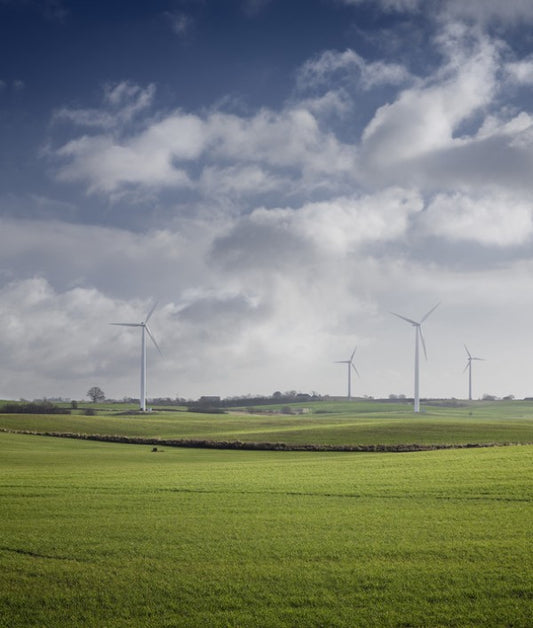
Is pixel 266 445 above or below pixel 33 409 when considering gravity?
above

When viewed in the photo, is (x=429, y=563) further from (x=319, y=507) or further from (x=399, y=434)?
(x=399, y=434)

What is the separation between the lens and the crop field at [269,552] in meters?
Result: 9.99

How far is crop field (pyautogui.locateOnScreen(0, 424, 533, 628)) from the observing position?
393 inches

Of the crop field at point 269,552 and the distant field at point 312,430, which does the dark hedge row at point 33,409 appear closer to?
the distant field at point 312,430

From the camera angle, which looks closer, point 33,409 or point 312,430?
point 312,430

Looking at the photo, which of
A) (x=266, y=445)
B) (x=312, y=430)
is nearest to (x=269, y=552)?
(x=266, y=445)

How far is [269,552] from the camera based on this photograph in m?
12.5

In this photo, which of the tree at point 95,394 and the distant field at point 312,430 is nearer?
the distant field at point 312,430

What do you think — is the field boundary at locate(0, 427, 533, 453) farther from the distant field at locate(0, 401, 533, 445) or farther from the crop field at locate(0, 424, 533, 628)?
the crop field at locate(0, 424, 533, 628)

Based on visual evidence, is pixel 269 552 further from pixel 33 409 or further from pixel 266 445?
pixel 33 409

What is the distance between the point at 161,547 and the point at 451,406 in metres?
154

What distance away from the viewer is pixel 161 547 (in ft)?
42.4

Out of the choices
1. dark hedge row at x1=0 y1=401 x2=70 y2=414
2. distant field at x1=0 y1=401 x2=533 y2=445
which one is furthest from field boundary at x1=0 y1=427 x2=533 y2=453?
dark hedge row at x1=0 y1=401 x2=70 y2=414

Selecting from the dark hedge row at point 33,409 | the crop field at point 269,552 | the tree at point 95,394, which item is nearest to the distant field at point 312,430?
the dark hedge row at point 33,409
